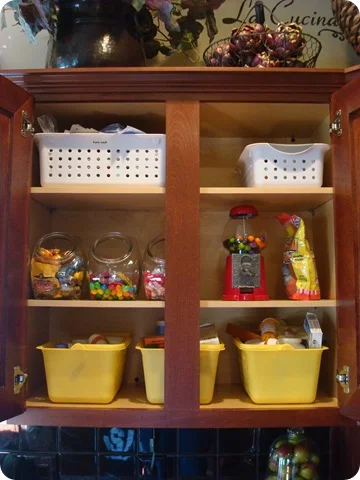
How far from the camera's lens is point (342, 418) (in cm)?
116

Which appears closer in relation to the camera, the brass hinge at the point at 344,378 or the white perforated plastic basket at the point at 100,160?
the brass hinge at the point at 344,378

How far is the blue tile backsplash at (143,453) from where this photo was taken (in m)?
1.42

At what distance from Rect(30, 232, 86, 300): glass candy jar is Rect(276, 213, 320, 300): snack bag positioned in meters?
0.60

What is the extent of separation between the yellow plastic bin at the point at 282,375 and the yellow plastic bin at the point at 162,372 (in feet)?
0.30

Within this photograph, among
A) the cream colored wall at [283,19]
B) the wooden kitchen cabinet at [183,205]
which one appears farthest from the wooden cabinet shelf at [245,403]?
the cream colored wall at [283,19]

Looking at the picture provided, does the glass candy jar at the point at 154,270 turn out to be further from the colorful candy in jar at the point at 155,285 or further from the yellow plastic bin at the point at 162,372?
the yellow plastic bin at the point at 162,372

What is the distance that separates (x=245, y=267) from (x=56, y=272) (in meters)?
0.54

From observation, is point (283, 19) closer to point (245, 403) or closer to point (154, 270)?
point (154, 270)

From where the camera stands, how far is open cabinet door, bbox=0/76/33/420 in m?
1.08

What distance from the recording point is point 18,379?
112cm

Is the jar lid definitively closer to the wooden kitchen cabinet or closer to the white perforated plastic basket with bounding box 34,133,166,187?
the wooden kitchen cabinet

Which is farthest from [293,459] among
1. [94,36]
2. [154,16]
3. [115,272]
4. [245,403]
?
[154,16]

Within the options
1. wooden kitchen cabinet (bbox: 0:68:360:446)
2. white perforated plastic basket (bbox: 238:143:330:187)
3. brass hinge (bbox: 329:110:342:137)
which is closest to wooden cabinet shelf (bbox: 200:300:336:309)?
wooden kitchen cabinet (bbox: 0:68:360:446)

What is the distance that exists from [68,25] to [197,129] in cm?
49
